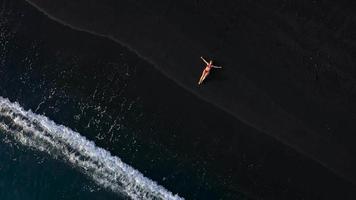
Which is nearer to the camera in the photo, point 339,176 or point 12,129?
point 339,176

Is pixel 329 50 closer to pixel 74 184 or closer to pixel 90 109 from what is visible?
pixel 90 109

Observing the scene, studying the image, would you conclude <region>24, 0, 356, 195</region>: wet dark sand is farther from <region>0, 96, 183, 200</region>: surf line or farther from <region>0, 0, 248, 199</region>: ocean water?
<region>0, 96, 183, 200</region>: surf line

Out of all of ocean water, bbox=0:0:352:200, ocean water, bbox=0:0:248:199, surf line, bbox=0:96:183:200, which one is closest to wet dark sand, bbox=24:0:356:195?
ocean water, bbox=0:0:352:200

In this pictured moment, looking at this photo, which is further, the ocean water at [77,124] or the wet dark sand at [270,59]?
the ocean water at [77,124]

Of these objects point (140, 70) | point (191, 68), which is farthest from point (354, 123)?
point (140, 70)

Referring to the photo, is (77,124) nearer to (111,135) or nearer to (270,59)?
(111,135)

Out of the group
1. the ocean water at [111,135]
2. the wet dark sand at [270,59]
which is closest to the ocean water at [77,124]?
the ocean water at [111,135]

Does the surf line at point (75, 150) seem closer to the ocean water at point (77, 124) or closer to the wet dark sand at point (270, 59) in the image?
the ocean water at point (77, 124)
